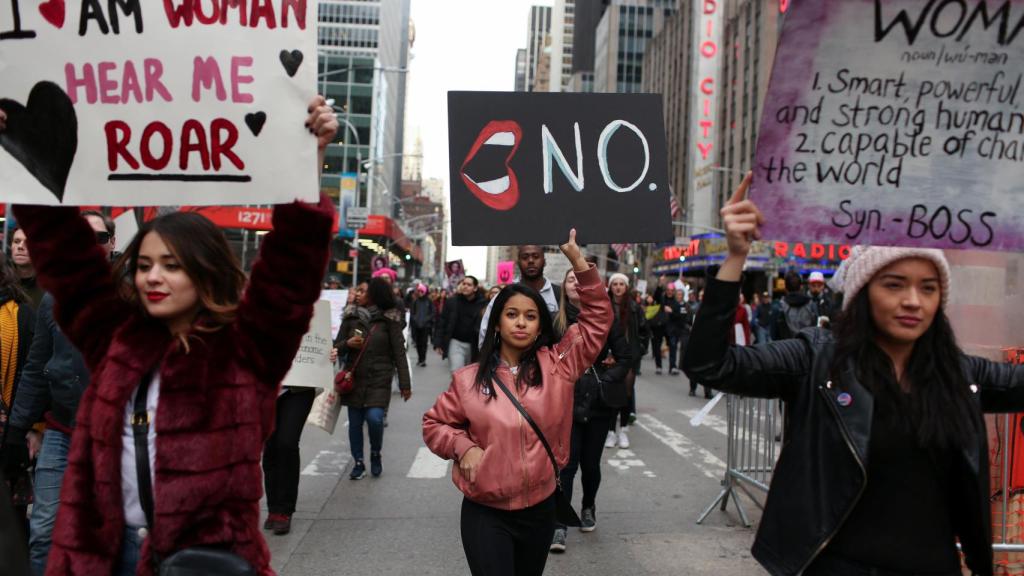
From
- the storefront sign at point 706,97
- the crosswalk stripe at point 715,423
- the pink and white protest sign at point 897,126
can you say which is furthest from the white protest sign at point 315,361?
the storefront sign at point 706,97

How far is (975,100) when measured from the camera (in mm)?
2781

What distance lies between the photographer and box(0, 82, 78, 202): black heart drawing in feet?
8.55

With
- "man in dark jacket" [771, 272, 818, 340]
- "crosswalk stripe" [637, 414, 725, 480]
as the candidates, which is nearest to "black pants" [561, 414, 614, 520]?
"crosswalk stripe" [637, 414, 725, 480]

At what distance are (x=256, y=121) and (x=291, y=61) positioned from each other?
0.23 m

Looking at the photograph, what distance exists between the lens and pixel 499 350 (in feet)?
13.0

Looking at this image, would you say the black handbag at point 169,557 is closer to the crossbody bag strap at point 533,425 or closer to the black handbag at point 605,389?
the crossbody bag strap at point 533,425

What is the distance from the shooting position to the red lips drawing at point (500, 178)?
162 inches

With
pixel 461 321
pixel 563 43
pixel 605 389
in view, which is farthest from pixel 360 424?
pixel 563 43

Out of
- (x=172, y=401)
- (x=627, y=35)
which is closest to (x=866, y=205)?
(x=172, y=401)

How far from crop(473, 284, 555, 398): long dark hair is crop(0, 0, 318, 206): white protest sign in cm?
145

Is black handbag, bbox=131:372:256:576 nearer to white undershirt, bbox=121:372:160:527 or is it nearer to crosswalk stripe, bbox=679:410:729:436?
white undershirt, bbox=121:372:160:527

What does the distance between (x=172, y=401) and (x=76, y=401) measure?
184cm

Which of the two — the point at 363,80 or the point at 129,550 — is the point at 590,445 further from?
the point at 363,80

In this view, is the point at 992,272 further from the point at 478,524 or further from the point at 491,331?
the point at 478,524
